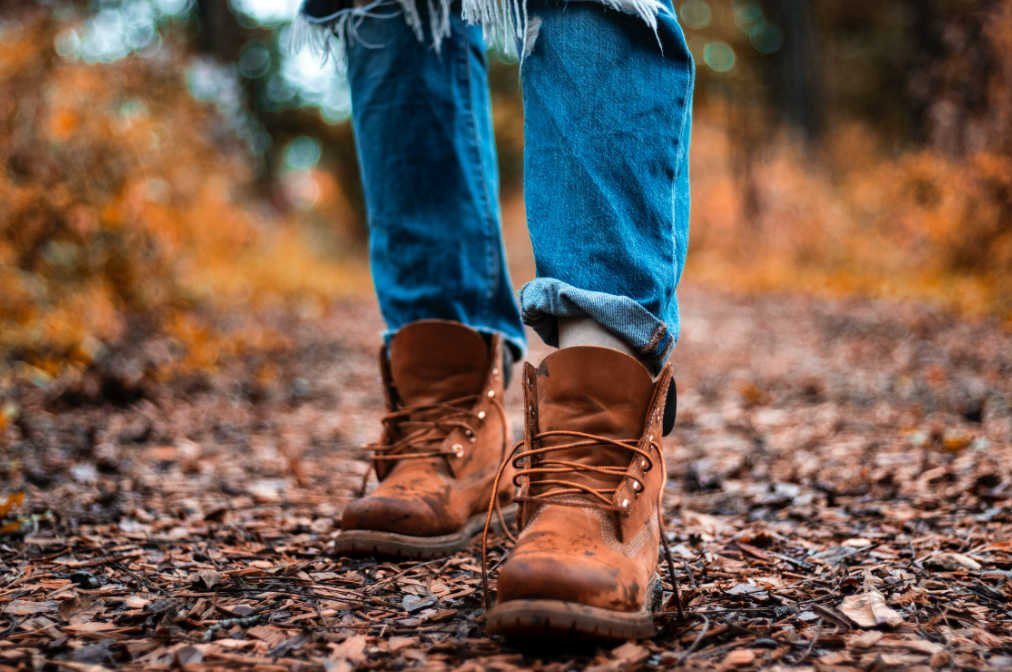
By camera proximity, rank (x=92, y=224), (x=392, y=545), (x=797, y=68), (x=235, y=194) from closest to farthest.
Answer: (x=392, y=545), (x=92, y=224), (x=235, y=194), (x=797, y=68)

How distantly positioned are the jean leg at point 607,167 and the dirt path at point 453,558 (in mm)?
442

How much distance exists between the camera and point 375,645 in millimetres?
944

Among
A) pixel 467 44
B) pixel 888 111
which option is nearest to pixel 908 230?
pixel 467 44

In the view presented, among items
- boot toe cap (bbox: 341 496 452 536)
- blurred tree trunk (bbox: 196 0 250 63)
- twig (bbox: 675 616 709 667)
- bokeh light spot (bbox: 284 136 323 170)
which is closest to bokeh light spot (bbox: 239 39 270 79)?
bokeh light spot (bbox: 284 136 323 170)

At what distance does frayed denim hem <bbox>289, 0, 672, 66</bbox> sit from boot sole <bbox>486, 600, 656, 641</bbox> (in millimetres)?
821

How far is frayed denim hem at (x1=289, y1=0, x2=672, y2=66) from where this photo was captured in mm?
1105

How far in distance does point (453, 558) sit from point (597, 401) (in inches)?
17.8

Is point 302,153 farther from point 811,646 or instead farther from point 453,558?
point 811,646

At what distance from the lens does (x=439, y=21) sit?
4.83 feet

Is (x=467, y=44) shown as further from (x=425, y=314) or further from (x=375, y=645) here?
(x=375, y=645)

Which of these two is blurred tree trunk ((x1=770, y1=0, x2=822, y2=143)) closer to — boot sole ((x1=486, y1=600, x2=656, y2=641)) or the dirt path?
the dirt path

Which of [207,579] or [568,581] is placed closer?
[568,581]

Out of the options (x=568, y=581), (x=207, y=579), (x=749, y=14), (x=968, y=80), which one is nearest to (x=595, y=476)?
(x=568, y=581)

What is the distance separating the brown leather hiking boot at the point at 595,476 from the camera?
0.96 m
